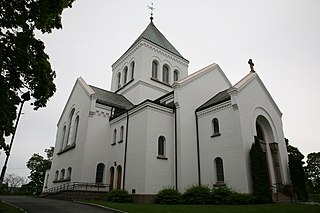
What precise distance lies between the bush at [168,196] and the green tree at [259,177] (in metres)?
5.26

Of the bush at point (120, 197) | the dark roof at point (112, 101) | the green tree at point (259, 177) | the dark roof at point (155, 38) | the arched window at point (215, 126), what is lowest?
the bush at point (120, 197)

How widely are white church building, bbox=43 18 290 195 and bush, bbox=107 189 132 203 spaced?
Answer: 80 centimetres

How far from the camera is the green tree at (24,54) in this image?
29.1 feet

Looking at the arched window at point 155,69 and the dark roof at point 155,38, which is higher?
the dark roof at point 155,38

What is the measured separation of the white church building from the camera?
60.7 ft

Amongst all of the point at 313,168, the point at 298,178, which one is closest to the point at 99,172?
the point at 298,178

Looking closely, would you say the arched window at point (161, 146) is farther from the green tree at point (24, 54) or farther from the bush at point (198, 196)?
the green tree at point (24, 54)

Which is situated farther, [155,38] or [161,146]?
[155,38]

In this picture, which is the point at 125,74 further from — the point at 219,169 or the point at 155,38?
the point at 219,169

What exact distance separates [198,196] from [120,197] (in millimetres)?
5899

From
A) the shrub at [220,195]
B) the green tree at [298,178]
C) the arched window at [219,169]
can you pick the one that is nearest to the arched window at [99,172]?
the arched window at [219,169]

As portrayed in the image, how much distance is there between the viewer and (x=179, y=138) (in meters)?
20.2

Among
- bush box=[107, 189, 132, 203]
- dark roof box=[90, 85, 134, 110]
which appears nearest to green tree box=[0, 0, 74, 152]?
bush box=[107, 189, 132, 203]

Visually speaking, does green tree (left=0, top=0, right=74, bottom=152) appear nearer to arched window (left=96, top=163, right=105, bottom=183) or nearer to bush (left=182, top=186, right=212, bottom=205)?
bush (left=182, top=186, right=212, bottom=205)
